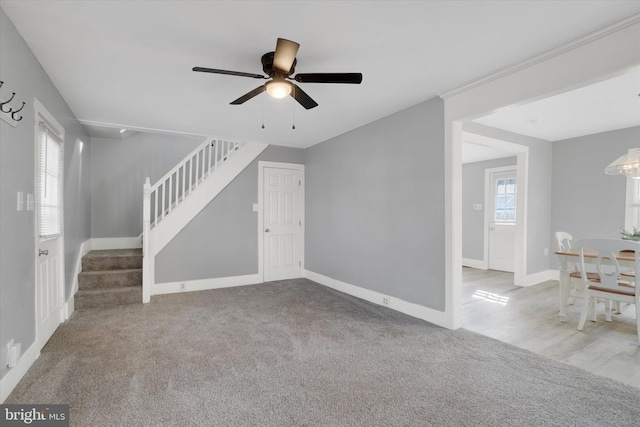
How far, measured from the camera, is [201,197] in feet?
16.3

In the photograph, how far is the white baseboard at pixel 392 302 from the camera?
11.0ft

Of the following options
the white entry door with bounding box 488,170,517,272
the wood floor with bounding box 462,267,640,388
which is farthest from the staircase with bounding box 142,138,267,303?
the white entry door with bounding box 488,170,517,272

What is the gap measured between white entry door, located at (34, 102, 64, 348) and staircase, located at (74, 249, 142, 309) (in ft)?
1.97

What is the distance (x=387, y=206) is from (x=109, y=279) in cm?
395

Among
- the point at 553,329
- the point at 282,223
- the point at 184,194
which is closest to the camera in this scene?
the point at 553,329

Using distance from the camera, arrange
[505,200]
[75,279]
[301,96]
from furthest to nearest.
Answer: [505,200], [75,279], [301,96]

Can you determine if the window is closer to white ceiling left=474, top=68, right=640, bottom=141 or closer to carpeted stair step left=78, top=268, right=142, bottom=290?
white ceiling left=474, top=68, right=640, bottom=141

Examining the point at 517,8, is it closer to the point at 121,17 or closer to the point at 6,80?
the point at 121,17

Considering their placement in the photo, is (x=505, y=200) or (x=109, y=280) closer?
(x=109, y=280)

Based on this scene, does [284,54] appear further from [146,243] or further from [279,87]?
[146,243]

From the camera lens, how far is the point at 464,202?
7066 millimetres

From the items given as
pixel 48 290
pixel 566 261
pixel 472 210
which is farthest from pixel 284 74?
pixel 472 210

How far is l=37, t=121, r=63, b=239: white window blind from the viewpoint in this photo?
2.72 metres

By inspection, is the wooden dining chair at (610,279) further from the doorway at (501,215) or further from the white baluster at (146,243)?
the white baluster at (146,243)
